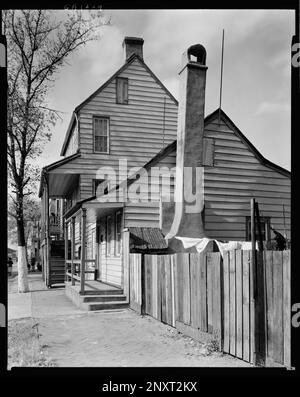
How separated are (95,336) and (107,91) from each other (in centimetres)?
1357

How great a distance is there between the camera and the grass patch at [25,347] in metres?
6.78

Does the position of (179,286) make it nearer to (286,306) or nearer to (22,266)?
(286,306)

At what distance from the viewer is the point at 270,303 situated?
20.2 feet

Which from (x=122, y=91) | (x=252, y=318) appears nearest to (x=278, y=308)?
(x=252, y=318)

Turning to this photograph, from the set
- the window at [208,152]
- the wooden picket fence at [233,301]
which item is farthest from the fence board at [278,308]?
the window at [208,152]

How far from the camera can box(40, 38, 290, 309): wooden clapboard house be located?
45.9ft

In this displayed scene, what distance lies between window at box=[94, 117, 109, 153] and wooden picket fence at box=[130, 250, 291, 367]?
34.9ft

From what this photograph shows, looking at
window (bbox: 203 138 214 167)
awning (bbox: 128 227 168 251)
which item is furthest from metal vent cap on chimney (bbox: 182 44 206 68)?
awning (bbox: 128 227 168 251)

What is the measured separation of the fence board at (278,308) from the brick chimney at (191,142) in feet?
24.3

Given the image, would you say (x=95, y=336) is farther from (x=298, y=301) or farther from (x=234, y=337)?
(x=298, y=301)

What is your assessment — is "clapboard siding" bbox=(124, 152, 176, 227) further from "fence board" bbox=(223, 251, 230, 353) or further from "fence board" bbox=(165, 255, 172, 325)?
"fence board" bbox=(223, 251, 230, 353)

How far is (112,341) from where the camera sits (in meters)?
8.55

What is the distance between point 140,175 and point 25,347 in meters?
7.26
